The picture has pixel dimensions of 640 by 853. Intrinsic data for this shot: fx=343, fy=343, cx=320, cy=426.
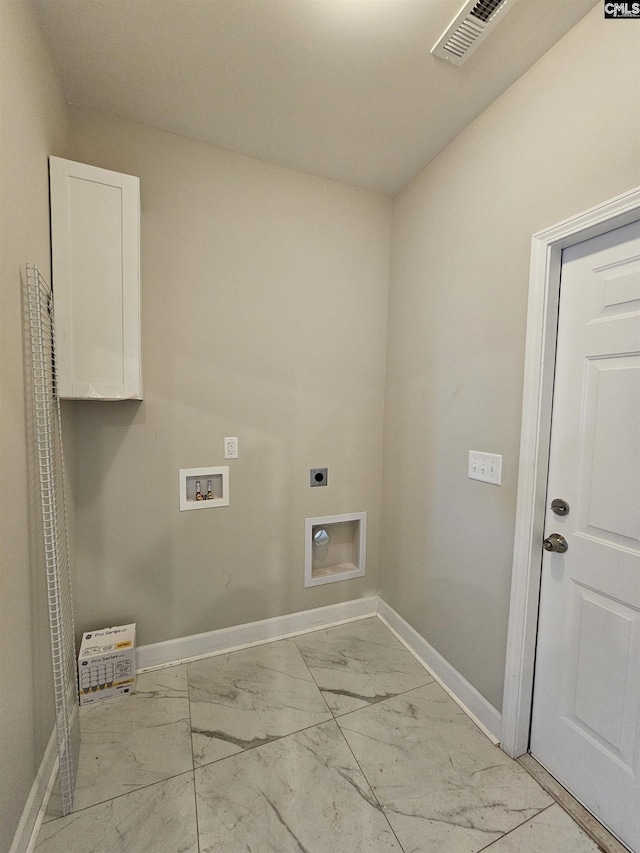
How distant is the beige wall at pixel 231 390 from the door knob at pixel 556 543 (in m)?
1.12

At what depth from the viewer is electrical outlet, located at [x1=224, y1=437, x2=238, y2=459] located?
1956mm

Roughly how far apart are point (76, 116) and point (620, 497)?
9.10ft

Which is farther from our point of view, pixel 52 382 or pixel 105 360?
pixel 105 360

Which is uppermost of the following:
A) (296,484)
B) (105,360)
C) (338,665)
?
(105,360)

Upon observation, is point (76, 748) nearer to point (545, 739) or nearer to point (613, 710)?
point (545, 739)

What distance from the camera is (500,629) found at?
151 centimetres

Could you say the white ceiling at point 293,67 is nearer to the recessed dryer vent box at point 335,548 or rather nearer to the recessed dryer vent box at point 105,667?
the recessed dryer vent box at point 335,548

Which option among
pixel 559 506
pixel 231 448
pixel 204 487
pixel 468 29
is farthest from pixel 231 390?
pixel 468 29

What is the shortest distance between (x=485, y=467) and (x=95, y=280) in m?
1.89

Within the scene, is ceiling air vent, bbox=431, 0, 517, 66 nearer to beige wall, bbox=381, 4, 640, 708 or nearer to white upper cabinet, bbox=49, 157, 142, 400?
beige wall, bbox=381, 4, 640, 708

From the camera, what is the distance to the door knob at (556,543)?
1.33 m

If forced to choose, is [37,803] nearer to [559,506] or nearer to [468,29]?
[559,506]

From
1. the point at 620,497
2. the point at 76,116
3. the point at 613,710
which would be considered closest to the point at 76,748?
the point at 613,710

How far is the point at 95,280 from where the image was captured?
145 cm
